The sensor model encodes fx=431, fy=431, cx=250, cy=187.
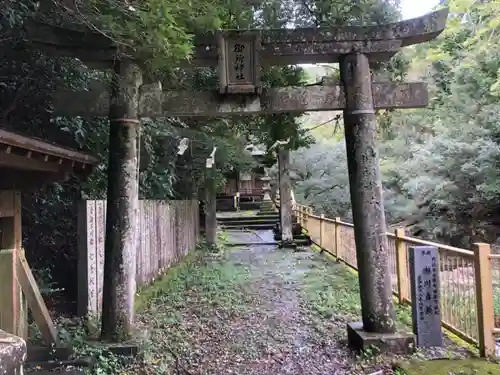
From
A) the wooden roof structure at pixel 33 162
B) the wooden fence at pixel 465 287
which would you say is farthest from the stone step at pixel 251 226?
the wooden roof structure at pixel 33 162

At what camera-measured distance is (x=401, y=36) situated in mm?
5504

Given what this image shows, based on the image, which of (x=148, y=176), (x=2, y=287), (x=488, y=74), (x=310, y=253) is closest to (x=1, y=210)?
(x=2, y=287)

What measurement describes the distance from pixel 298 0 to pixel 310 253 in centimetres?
1000

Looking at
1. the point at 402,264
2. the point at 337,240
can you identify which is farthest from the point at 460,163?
the point at 402,264

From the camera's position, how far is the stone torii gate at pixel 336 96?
5430 millimetres

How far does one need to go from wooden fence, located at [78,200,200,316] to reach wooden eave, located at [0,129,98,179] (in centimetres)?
147

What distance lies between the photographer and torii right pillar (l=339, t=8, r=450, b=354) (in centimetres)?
539

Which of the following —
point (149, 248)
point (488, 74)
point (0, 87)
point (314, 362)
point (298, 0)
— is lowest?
point (314, 362)

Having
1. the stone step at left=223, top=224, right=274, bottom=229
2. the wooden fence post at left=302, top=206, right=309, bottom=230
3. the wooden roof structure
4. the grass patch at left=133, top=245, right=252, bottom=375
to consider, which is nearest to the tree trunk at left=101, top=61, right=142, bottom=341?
the wooden roof structure

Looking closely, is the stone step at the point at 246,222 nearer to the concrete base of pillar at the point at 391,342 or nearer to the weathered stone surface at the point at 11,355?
the concrete base of pillar at the point at 391,342

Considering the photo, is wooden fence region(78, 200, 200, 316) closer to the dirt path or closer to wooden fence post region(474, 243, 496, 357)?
the dirt path

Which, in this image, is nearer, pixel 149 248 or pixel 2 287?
pixel 2 287

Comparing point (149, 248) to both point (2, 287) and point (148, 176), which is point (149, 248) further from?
point (2, 287)

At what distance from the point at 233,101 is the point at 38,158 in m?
2.56
